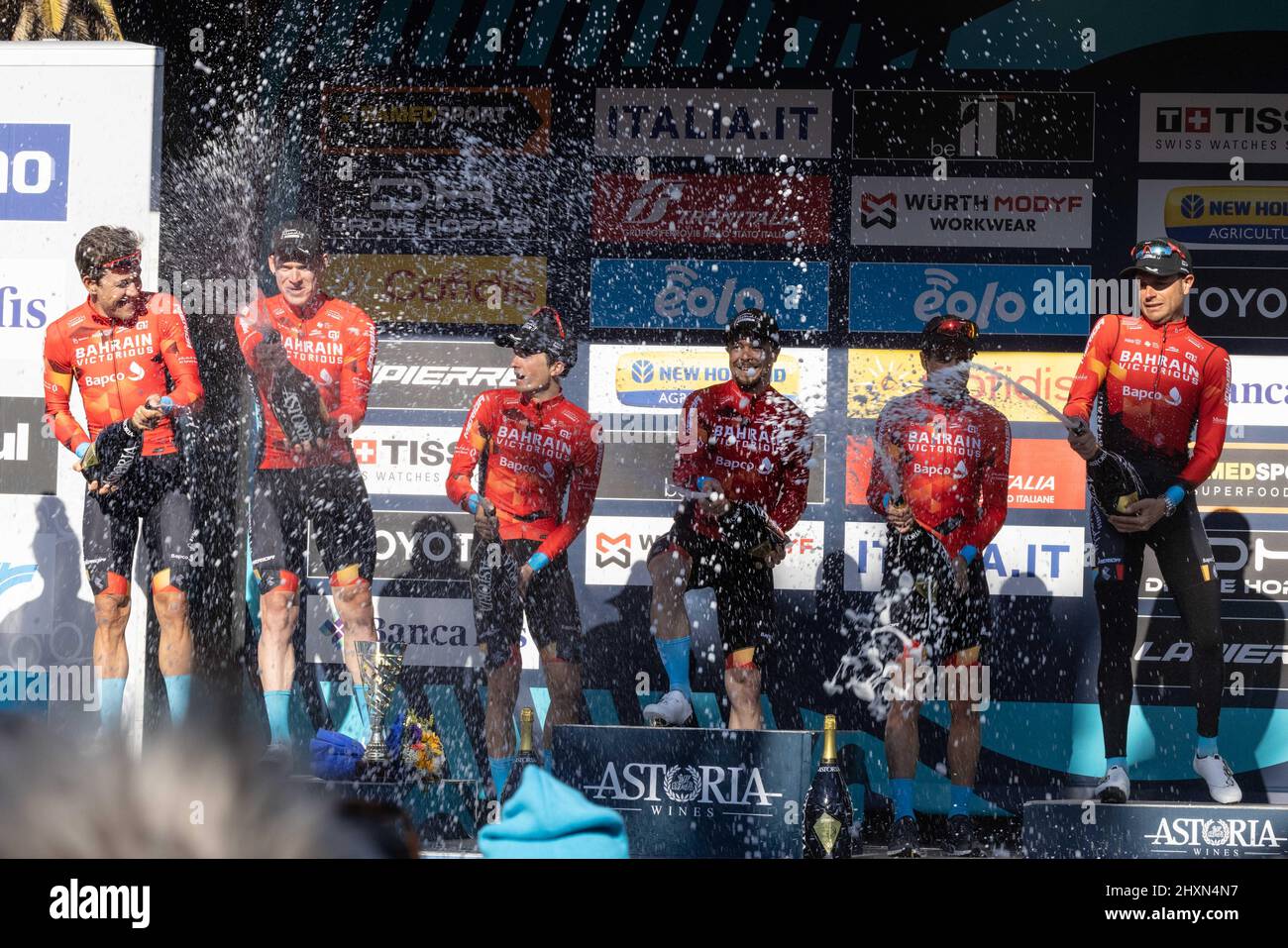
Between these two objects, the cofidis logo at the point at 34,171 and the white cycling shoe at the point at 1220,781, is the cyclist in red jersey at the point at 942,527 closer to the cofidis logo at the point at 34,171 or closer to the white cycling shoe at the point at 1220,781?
the white cycling shoe at the point at 1220,781

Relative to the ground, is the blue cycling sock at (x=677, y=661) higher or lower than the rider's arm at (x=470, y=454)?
lower

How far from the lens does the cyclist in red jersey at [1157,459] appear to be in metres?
4.85

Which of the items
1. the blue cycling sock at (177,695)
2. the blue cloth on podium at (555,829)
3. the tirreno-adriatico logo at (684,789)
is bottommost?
the tirreno-adriatico logo at (684,789)

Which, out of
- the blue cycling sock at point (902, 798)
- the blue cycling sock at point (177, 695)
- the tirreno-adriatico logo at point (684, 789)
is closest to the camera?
the tirreno-adriatico logo at point (684, 789)

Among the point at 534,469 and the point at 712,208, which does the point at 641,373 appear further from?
the point at 712,208

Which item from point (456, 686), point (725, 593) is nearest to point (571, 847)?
point (725, 593)

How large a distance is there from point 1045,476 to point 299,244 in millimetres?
3155

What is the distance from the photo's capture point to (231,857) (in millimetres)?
1659

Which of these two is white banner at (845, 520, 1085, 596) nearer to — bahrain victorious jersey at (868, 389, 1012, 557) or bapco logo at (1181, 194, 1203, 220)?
bahrain victorious jersey at (868, 389, 1012, 557)

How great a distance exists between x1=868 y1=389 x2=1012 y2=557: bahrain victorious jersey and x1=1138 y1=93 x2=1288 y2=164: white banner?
4.14ft

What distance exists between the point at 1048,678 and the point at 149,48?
4303 millimetres

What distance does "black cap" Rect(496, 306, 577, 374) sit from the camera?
5.24 meters

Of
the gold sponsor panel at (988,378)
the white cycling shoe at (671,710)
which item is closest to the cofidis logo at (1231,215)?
the gold sponsor panel at (988,378)

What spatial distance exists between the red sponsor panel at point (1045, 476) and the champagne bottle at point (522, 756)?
1.68m
